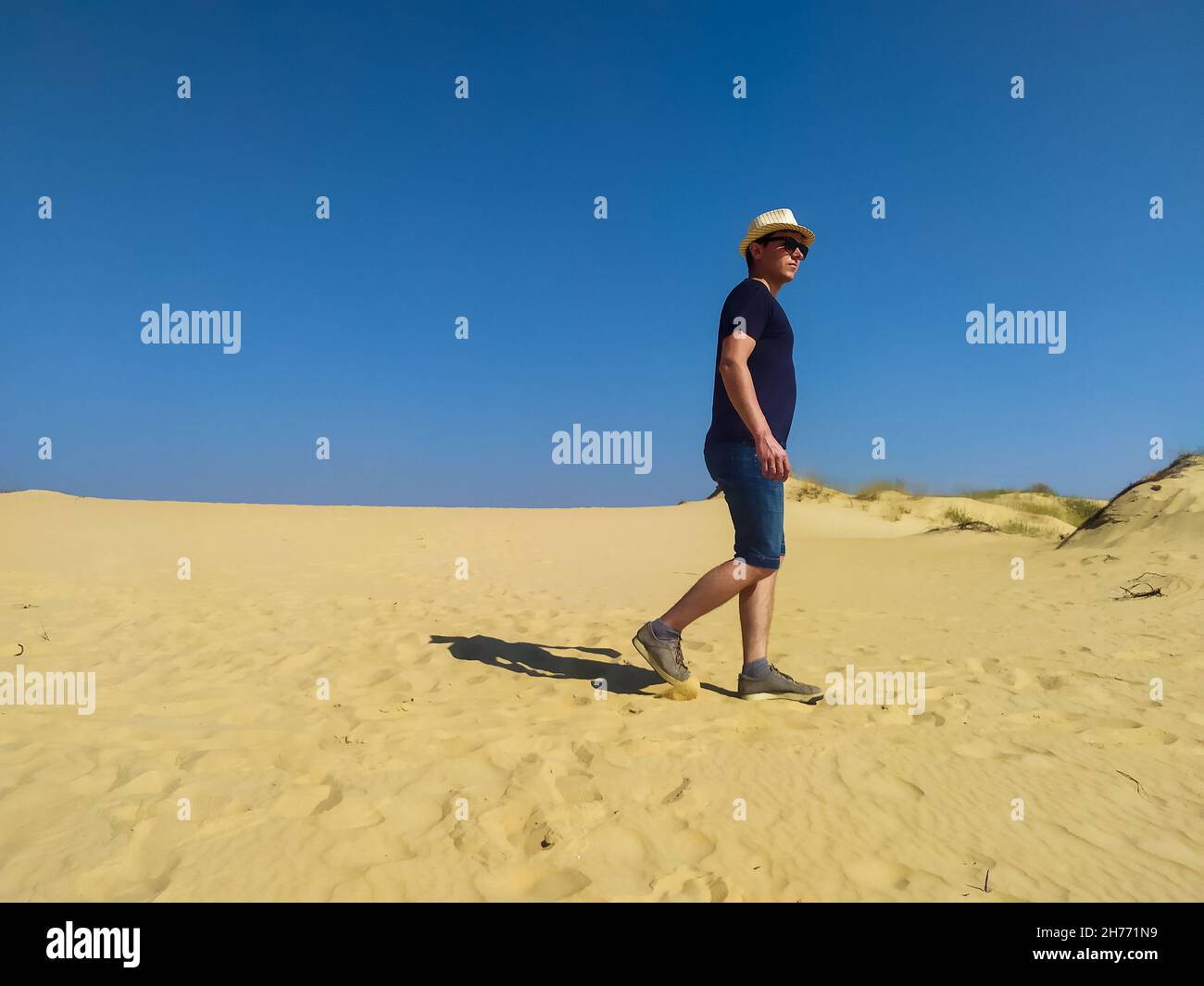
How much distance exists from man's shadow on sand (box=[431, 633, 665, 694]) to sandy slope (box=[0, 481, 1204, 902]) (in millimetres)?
31

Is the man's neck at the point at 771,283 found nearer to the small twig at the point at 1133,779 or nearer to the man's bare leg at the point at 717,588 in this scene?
the man's bare leg at the point at 717,588

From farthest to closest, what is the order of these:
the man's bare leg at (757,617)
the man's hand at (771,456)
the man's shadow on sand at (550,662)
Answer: the man's shadow on sand at (550,662) → the man's bare leg at (757,617) → the man's hand at (771,456)

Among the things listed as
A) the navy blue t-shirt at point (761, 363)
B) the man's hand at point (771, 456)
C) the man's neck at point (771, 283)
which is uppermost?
the man's neck at point (771, 283)

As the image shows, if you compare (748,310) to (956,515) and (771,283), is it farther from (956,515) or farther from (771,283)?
(956,515)

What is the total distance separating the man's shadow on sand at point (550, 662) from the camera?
4.40m

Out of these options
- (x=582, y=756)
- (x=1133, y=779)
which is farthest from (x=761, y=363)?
(x=1133, y=779)

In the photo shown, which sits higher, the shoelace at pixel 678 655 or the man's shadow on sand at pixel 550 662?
the shoelace at pixel 678 655

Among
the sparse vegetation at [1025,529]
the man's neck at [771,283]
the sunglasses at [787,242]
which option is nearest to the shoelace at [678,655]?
the man's neck at [771,283]

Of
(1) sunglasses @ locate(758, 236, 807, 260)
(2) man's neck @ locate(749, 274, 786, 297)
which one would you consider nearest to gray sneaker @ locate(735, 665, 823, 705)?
(2) man's neck @ locate(749, 274, 786, 297)

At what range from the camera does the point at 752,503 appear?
3637 millimetres

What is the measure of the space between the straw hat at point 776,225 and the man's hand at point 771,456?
3.68ft

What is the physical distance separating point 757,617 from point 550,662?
5.23 ft

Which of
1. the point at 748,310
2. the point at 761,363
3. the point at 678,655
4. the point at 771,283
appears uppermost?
the point at 771,283
